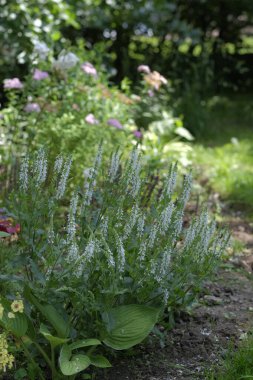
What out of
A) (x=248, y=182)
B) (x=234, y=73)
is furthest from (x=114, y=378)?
(x=234, y=73)

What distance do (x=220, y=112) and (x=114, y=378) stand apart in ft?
20.2

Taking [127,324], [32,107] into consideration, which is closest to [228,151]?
[32,107]

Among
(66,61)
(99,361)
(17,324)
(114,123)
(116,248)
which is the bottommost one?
(99,361)

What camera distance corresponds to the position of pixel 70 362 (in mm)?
2309

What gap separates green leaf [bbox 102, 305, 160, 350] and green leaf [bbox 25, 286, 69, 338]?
16 centimetres

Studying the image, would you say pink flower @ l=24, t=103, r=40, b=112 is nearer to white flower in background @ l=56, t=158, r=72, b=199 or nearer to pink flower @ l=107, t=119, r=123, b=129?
pink flower @ l=107, t=119, r=123, b=129

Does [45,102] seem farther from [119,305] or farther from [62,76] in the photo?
[119,305]

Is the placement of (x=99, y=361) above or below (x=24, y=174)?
below

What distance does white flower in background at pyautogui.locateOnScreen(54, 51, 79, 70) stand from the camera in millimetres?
4719

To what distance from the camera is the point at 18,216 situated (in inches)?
102

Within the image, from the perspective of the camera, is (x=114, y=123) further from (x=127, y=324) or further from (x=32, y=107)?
(x=127, y=324)

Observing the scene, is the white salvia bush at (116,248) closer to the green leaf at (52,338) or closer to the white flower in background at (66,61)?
the green leaf at (52,338)

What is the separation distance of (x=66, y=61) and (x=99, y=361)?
2.83 metres

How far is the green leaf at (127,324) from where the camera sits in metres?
2.44
